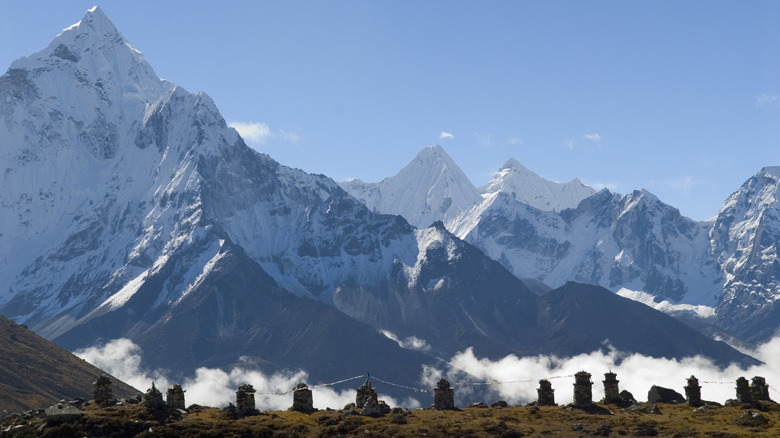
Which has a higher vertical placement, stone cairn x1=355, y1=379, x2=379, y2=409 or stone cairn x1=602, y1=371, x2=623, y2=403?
stone cairn x1=602, y1=371, x2=623, y2=403

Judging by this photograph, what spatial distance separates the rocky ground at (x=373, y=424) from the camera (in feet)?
393

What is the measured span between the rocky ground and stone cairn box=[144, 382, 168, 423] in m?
0.59

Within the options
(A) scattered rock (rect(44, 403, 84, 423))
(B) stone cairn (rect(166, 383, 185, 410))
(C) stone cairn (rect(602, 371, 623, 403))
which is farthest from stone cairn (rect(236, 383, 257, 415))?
(C) stone cairn (rect(602, 371, 623, 403))

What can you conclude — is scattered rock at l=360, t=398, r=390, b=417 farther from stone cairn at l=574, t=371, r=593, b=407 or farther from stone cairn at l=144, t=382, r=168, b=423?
stone cairn at l=574, t=371, r=593, b=407

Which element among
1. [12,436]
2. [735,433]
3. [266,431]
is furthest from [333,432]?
[735,433]

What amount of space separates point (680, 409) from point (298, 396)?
50.6m

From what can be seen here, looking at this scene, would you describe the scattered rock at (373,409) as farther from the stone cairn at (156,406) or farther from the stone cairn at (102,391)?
the stone cairn at (102,391)

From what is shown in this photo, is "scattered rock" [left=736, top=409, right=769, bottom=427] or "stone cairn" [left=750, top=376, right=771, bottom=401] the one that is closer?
"scattered rock" [left=736, top=409, right=769, bottom=427]

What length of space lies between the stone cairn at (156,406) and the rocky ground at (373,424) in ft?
1.95

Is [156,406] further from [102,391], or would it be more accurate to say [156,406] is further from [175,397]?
[102,391]

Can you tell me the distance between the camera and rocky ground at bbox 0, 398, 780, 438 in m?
120

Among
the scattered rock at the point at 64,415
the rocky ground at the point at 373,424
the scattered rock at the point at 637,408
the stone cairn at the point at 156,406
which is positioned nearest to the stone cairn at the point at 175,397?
the rocky ground at the point at 373,424

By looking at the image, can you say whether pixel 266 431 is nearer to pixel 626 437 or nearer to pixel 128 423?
pixel 128 423

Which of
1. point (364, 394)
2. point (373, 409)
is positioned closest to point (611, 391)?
point (364, 394)
